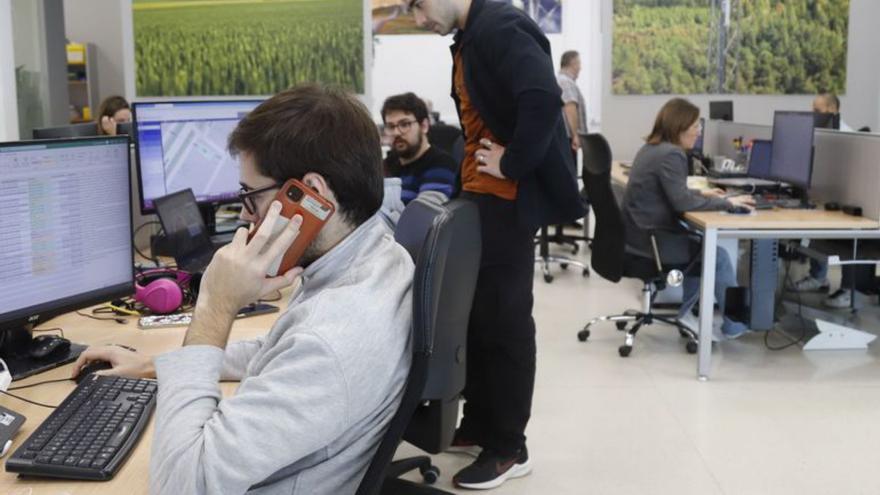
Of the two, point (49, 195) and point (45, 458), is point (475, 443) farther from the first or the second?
point (45, 458)

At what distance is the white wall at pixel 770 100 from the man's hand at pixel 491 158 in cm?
583

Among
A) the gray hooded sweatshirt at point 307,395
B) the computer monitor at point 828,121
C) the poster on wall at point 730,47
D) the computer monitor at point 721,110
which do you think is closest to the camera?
the gray hooded sweatshirt at point 307,395

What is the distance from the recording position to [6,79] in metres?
3.86

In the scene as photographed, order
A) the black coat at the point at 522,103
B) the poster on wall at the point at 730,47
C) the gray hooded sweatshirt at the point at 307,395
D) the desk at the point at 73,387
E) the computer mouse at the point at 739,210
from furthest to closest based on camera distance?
the poster on wall at the point at 730,47
the computer mouse at the point at 739,210
the black coat at the point at 522,103
the desk at the point at 73,387
the gray hooded sweatshirt at the point at 307,395

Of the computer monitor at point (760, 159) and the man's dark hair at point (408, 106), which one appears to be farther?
the computer monitor at point (760, 159)

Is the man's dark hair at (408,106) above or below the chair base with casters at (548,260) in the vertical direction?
above

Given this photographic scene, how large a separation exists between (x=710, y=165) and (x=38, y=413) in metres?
5.68

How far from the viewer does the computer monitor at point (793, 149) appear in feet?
15.6

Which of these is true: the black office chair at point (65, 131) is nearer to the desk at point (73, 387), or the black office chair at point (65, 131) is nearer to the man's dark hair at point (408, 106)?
the desk at point (73, 387)

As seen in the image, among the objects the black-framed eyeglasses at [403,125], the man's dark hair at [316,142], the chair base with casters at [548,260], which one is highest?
the man's dark hair at [316,142]

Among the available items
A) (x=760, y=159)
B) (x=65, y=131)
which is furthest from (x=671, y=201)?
(x=65, y=131)

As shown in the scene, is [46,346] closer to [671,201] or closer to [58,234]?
[58,234]

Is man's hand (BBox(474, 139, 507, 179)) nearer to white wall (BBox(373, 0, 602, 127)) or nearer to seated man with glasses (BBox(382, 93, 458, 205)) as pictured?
seated man with glasses (BBox(382, 93, 458, 205))

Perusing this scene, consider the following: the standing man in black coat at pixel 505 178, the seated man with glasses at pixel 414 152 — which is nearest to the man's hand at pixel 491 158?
the standing man in black coat at pixel 505 178
